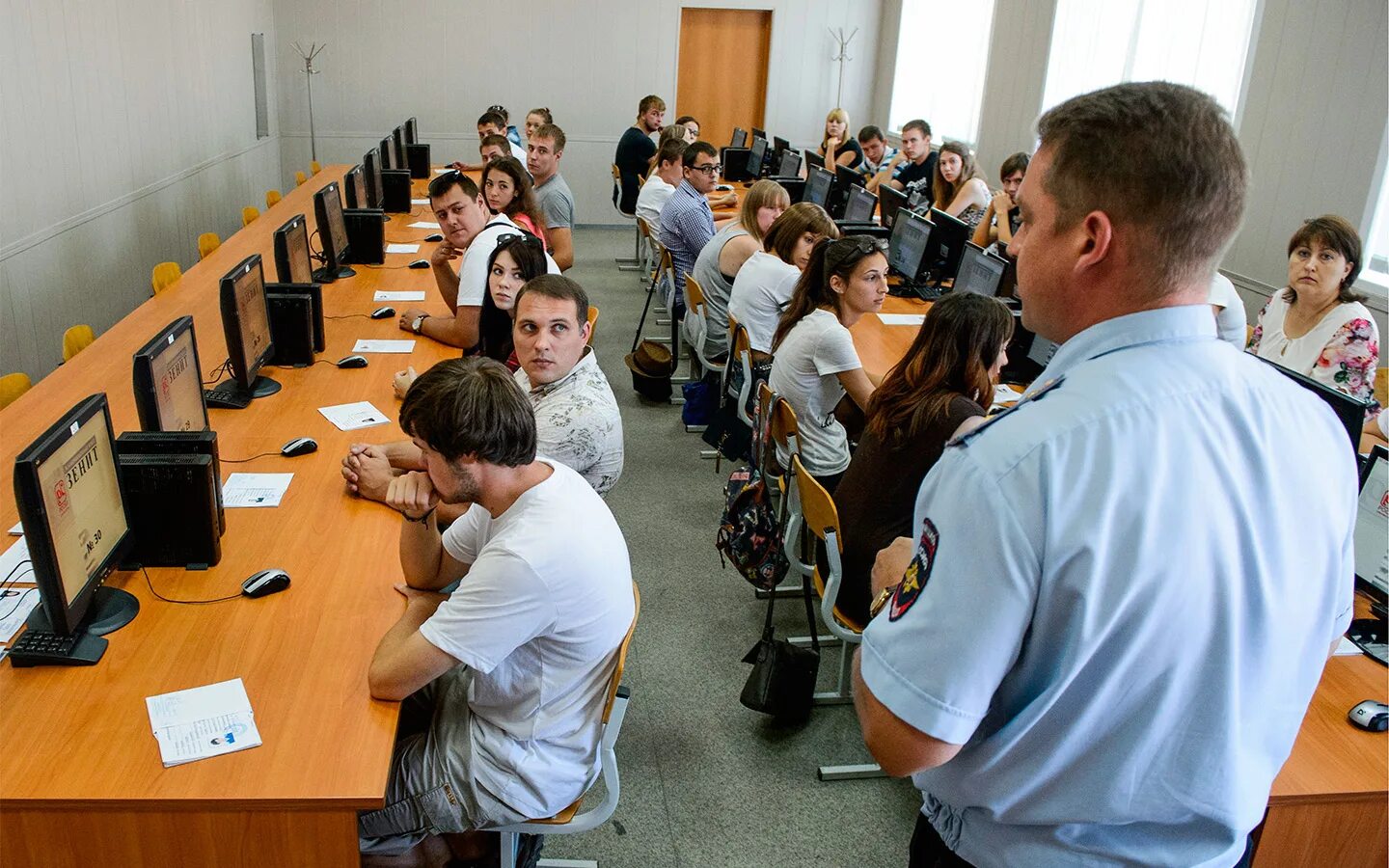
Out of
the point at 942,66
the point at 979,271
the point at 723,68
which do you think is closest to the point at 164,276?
the point at 979,271

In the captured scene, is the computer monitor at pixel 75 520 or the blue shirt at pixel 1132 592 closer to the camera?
the blue shirt at pixel 1132 592

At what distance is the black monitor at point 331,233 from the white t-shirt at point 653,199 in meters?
2.38

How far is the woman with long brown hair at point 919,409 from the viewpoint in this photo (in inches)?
111

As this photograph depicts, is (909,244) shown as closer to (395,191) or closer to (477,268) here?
(477,268)

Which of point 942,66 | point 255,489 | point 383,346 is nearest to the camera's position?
point 255,489

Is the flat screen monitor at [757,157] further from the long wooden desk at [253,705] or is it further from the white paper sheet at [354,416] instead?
the long wooden desk at [253,705]

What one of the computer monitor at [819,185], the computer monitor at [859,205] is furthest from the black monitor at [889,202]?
the computer monitor at [819,185]

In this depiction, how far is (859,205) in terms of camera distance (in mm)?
6852

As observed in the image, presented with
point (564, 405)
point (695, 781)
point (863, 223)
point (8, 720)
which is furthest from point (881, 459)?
point (863, 223)

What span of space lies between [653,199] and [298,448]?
477cm

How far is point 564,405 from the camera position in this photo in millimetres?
2959

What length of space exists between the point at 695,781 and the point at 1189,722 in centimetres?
213

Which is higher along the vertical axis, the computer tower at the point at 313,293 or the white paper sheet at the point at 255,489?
the computer tower at the point at 313,293

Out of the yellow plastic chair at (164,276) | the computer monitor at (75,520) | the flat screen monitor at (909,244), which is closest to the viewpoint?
the computer monitor at (75,520)
